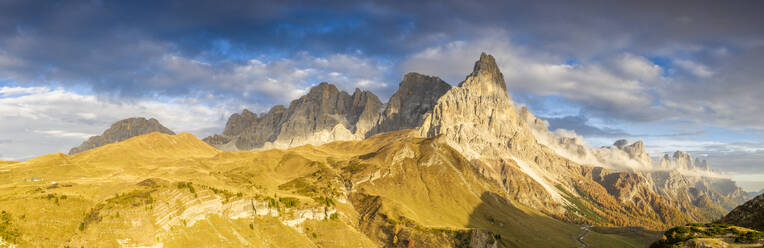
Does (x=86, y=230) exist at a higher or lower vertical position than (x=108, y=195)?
lower

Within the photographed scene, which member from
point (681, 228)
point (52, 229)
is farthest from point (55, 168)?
point (681, 228)

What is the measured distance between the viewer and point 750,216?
74.1 m

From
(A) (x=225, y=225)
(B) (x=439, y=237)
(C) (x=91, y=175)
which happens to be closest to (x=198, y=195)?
(A) (x=225, y=225)

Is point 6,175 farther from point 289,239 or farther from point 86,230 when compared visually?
point 289,239

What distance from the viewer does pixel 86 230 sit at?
103 metres

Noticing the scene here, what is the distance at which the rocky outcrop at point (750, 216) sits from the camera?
7191 cm

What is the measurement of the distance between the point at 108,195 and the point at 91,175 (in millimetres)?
89916

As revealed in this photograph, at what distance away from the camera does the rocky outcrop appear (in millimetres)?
71906

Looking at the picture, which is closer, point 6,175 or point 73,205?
point 73,205

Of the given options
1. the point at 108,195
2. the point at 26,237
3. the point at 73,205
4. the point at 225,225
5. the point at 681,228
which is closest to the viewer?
the point at 681,228

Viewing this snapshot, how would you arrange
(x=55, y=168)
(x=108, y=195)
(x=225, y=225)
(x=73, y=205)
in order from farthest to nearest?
1. (x=55, y=168)
2. (x=225, y=225)
3. (x=108, y=195)
4. (x=73, y=205)

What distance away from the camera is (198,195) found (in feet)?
448

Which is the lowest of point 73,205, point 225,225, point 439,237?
point 439,237

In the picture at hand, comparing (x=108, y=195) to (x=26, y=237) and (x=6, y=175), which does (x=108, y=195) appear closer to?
(x=26, y=237)
